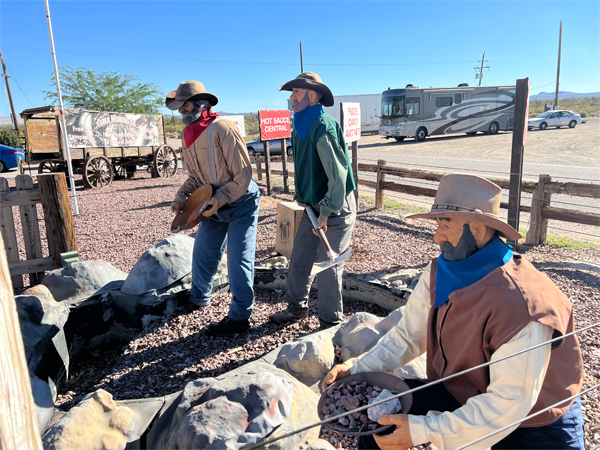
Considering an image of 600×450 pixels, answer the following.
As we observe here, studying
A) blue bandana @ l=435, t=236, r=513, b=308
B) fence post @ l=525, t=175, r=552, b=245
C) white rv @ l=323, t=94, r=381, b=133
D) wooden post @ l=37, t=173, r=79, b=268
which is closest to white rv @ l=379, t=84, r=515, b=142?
white rv @ l=323, t=94, r=381, b=133

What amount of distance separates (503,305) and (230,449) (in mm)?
1127

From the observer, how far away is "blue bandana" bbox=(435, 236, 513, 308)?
1529mm

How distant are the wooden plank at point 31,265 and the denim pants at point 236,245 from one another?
2.04 m

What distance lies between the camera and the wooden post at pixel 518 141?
478cm

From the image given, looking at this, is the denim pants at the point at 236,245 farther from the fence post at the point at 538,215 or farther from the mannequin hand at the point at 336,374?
the fence post at the point at 538,215

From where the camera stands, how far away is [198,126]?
3102mm

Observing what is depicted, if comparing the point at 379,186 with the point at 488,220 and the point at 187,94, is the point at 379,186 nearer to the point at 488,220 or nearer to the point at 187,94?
the point at 187,94

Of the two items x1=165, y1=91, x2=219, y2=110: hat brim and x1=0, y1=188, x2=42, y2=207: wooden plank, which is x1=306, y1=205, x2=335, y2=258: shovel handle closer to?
x1=165, y1=91, x2=219, y2=110: hat brim

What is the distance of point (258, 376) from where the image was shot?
1.98m

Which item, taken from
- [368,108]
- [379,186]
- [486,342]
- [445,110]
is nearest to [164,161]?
[379,186]

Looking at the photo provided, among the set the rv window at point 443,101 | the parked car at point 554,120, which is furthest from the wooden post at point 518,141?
the parked car at point 554,120

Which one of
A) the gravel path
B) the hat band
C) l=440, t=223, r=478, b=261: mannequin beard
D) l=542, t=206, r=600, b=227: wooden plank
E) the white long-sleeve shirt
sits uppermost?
the hat band

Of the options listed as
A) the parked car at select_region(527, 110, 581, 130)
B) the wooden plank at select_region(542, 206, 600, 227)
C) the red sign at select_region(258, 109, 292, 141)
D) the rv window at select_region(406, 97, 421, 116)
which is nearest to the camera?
the wooden plank at select_region(542, 206, 600, 227)

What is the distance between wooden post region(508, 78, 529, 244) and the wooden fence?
4.82m
